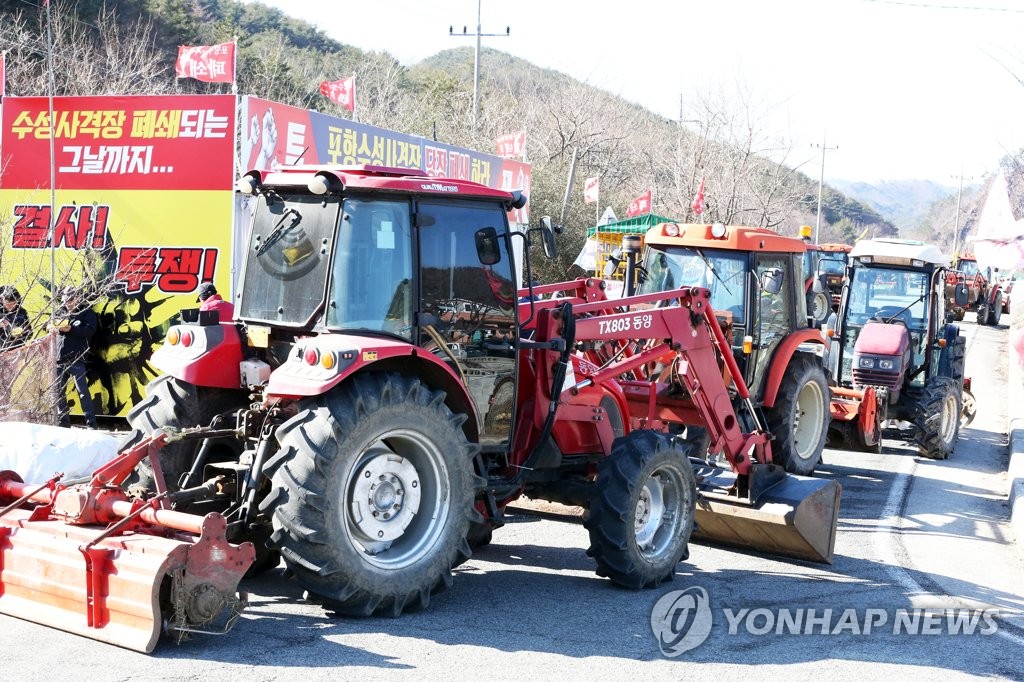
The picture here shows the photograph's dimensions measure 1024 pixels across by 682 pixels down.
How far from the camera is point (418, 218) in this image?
6.22 m

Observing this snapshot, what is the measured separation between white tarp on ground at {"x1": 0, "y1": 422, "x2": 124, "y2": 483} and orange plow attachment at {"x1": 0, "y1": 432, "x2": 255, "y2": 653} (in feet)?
6.90

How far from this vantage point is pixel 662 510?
730 centimetres

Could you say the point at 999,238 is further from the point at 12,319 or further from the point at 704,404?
the point at 12,319

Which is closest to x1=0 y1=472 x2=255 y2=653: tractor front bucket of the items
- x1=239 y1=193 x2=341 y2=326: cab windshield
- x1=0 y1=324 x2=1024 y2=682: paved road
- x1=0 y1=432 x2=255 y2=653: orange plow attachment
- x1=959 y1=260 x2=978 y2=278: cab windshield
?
x1=0 y1=432 x2=255 y2=653: orange plow attachment

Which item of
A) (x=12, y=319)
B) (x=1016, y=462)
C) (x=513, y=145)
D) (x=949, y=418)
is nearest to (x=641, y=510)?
(x=1016, y=462)

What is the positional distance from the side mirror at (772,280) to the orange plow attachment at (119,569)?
20.7 feet

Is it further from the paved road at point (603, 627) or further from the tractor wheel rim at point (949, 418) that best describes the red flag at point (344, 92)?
the paved road at point (603, 627)

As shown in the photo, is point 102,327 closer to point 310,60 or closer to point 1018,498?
point 1018,498

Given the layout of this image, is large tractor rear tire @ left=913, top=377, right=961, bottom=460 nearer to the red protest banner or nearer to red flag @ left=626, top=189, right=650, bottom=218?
the red protest banner

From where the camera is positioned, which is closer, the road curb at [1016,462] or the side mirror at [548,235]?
the side mirror at [548,235]

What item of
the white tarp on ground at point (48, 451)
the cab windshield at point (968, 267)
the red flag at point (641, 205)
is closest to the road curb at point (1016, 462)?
the white tarp on ground at point (48, 451)

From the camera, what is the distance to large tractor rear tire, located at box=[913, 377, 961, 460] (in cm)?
1288

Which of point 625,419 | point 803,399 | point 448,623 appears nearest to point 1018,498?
point 803,399

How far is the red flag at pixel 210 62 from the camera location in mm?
17312
